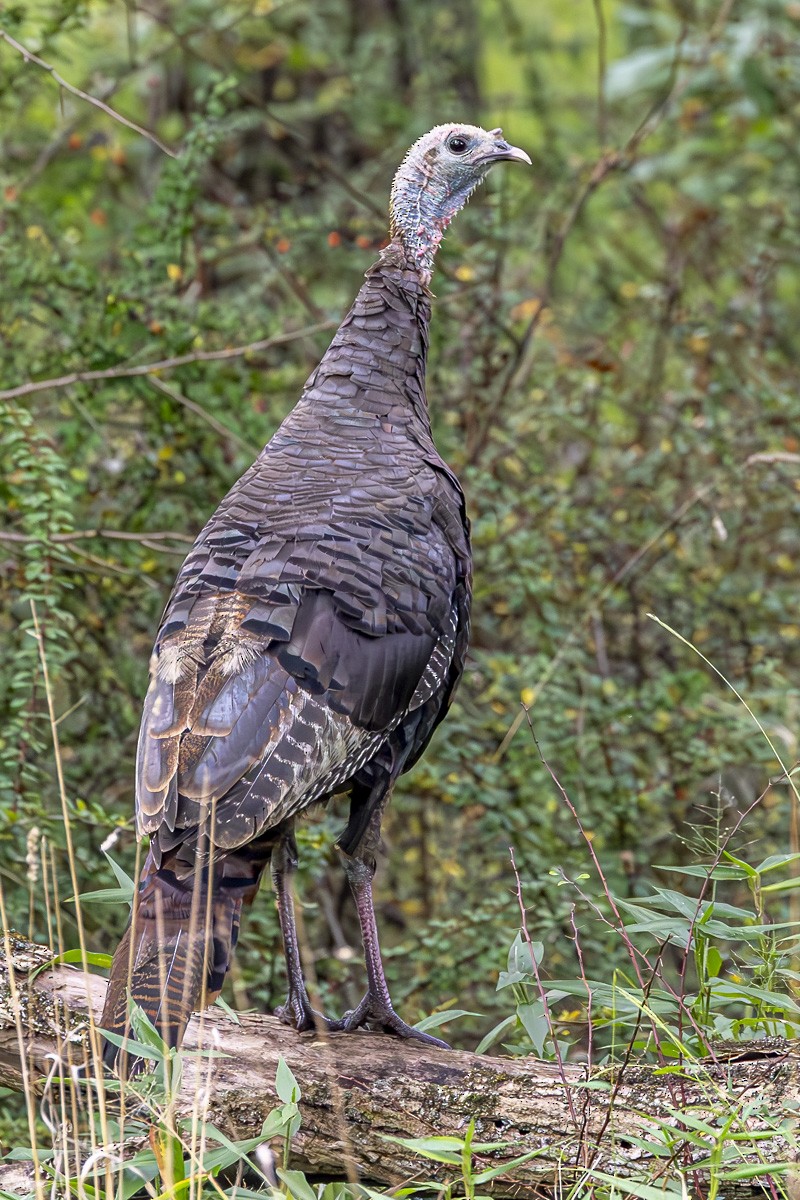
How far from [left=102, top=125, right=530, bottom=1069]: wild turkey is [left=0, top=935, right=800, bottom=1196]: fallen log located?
296 millimetres

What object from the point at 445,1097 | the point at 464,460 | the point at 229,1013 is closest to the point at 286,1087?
the point at 445,1097

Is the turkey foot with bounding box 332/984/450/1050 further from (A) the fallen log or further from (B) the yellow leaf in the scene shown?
(B) the yellow leaf

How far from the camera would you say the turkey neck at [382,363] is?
13.6 feet

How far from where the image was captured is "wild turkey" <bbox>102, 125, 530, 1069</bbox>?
121 inches

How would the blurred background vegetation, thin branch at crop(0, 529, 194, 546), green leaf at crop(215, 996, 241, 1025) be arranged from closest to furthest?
Result: green leaf at crop(215, 996, 241, 1025)
thin branch at crop(0, 529, 194, 546)
the blurred background vegetation

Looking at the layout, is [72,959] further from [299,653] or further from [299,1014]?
[299,653]

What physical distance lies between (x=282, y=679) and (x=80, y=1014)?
955 mm

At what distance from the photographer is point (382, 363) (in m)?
4.26

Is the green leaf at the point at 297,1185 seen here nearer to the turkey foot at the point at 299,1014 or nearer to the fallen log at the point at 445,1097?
the fallen log at the point at 445,1097

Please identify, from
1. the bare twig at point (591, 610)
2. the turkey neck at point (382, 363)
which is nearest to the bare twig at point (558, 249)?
the bare twig at point (591, 610)

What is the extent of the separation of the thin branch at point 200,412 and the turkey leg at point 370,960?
2.00 m

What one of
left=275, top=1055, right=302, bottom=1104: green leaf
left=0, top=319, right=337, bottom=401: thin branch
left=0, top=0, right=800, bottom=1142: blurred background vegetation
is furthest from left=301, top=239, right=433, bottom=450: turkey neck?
left=275, top=1055, right=302, bottom=1104: green leaf

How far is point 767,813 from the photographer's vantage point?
5.57 metres

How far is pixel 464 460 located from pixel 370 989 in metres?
2.86
